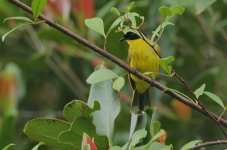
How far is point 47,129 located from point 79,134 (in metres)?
0.09

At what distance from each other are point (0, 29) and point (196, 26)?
37.8 inches

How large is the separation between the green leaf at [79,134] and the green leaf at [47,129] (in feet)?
0.15

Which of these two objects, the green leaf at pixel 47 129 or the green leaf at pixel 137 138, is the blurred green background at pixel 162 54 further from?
the green leaf at pixel 137 138

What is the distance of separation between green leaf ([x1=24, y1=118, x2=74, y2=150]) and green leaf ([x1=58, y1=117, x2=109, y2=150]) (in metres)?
0.05

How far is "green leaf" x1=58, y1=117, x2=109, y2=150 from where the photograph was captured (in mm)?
1620

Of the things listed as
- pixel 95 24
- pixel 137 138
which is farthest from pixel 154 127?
pixel 95 24

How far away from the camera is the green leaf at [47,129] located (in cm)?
167

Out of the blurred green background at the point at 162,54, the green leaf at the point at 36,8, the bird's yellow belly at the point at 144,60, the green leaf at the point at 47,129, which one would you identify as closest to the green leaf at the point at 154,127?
the green leaf at the point at 47,129

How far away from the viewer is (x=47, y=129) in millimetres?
1672

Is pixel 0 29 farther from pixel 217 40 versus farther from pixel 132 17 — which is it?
pixel 132 17

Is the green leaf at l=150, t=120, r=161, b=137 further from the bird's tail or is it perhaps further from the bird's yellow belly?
the bird's yellow belly

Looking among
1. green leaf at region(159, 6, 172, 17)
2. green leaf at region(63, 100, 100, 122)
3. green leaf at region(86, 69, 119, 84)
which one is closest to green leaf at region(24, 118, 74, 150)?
green leaf at region(63, 100, 100, 122)

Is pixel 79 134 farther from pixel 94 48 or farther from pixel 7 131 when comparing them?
pixel 7 131

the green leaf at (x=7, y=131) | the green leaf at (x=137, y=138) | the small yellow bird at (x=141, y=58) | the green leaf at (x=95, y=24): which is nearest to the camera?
the green leaf at (x=137, y=138)
